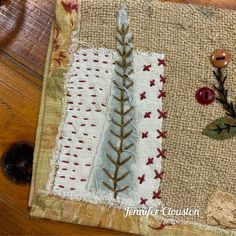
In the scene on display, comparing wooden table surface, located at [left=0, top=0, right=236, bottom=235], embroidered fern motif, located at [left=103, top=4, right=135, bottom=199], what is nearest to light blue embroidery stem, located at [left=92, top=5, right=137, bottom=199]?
embroidered fern motif, located at [left=103, top=4, right=135, bottom=199]

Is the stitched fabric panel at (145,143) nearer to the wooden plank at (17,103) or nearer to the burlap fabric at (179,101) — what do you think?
the burlap fabric at (179,101)

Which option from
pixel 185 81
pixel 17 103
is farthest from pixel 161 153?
pixel 17 103

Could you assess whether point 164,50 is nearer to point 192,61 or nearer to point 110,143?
point 192,61

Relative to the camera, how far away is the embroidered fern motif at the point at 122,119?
2.40ft

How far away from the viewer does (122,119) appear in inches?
28.8

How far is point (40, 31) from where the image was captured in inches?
30.1

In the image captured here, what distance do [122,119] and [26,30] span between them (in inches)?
10.1

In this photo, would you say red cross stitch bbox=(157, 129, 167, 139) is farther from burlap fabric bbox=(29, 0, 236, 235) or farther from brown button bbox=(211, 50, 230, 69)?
brown button bbox=(211, 50, 230, 69)

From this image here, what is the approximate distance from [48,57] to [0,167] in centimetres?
23

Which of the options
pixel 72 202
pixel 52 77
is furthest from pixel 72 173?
pixel 52 77

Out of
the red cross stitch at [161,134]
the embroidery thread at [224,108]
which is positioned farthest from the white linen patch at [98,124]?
the embroidery thread at [224,108]

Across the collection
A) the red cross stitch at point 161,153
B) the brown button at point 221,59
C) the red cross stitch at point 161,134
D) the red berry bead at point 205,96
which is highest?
the brown button at point 221,59

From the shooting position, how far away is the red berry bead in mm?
718

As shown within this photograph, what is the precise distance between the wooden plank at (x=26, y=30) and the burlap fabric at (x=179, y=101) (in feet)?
0.27
